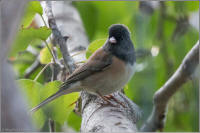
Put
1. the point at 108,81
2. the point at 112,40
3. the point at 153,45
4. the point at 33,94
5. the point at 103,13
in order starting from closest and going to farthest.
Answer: the point at 33,94 → the point at 108,81 → the point at 112,40 → the point at 103,13 → the point at 153,45

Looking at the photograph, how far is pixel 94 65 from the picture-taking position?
1.85 m

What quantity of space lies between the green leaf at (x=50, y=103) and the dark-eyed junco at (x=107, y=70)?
7 cm

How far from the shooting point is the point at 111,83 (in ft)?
5.80

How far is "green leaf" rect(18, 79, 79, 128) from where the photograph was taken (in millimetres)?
1537

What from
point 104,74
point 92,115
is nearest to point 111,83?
point 104,74

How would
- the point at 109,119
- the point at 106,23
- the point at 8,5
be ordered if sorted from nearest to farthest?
the point at 8,5
the point at 109,119
the point at 106,23

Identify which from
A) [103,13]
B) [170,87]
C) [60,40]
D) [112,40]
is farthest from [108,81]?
[103,13]

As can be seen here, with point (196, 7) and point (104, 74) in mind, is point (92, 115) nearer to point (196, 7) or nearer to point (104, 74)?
point (104, 74)

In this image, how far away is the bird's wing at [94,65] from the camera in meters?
1.78

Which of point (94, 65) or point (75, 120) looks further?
point (75, 120)

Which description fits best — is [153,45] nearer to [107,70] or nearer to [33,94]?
[107,70]

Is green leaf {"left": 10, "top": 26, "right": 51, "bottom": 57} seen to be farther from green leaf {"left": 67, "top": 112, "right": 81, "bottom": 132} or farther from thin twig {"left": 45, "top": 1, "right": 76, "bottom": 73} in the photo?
green leaf {"left": 67, "top": 112, "right": 81, "bottom": 132}

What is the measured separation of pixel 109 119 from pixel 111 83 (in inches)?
21.1

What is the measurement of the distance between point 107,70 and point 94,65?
0.09m
